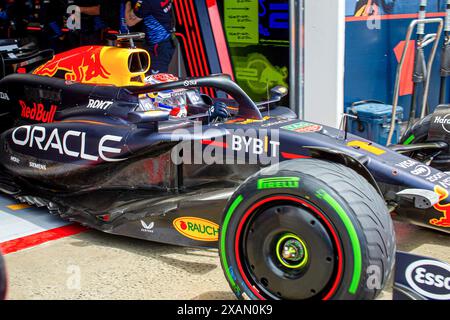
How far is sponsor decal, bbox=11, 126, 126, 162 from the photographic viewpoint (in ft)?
14.8

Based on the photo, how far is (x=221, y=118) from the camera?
4.69 m

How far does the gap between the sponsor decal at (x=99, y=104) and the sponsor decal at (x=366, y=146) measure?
75.6 inches

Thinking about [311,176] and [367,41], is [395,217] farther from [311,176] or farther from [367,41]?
[367,41]

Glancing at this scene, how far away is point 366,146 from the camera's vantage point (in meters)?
4.19

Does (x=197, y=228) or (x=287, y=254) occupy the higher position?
(x=287, y=254)

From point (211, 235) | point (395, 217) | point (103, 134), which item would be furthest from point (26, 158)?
point (395, 217)

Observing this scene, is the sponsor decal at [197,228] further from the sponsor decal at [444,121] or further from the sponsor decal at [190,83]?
the sponsor decal at [444,121]

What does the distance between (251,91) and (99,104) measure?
11.5ft

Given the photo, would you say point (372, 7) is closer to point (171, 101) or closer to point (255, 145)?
point (171, 101)

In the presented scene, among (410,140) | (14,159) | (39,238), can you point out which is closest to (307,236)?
(39,238)

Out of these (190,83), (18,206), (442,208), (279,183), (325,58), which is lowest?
(18,206)

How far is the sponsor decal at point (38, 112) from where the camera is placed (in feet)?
17.1

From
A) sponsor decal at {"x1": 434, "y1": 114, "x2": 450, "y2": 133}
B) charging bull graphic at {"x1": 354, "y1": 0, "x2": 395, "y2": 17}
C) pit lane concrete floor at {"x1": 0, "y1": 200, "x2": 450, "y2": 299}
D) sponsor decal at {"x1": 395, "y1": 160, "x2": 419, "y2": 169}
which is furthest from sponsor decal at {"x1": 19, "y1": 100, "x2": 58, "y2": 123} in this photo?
charging bull graphic at {"x1": 354, "y1": 0, "x2": 395, "y2": 17}

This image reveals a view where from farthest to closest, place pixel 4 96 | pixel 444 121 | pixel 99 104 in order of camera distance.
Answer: pixel 4 96, pixel 444 121, pixel 99 104
